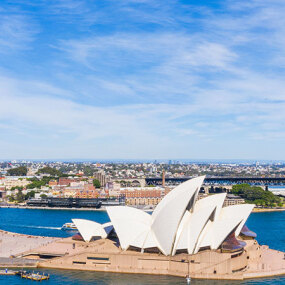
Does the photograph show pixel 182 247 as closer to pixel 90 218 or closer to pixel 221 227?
pixel 221 227

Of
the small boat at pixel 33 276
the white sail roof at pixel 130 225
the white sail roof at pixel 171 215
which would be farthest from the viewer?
the white sail roof at pixel 130 225

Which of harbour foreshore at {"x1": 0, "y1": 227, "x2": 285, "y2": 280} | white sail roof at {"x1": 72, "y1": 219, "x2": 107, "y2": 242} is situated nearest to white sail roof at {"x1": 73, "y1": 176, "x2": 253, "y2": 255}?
harbour foreshore at {"x1": 0, "y1": 227, "x2": 285, "y2": 280}

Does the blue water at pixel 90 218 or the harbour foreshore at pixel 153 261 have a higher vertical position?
the harbour foreshore at pixel 153 261

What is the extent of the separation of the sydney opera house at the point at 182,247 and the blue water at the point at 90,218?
0.81 meters

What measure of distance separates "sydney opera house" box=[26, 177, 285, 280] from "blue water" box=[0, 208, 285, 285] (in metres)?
0.81

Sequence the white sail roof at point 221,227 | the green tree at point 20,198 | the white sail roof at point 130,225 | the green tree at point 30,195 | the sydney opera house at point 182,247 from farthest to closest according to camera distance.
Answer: the green tree at point 30,195 < the green tree at point 20,198 < the white sail roof at point 130,225 < the white sail roof at point 221,227 < the sydney opera house at point 182,247

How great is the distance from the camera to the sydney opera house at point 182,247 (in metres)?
26.9

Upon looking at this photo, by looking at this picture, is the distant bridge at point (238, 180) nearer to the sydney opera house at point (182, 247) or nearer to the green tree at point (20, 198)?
the green tree at point (20, 198)

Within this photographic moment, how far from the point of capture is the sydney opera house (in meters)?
26.9

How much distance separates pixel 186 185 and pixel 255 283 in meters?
7.13

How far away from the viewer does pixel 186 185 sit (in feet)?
94.7

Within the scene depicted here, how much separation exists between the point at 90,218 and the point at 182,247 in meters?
27.0

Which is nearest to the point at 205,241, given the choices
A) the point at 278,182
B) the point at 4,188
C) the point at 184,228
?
the point at 184,228

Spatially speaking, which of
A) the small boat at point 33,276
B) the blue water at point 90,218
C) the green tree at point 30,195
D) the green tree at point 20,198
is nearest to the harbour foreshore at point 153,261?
the blue water at point 90,218
